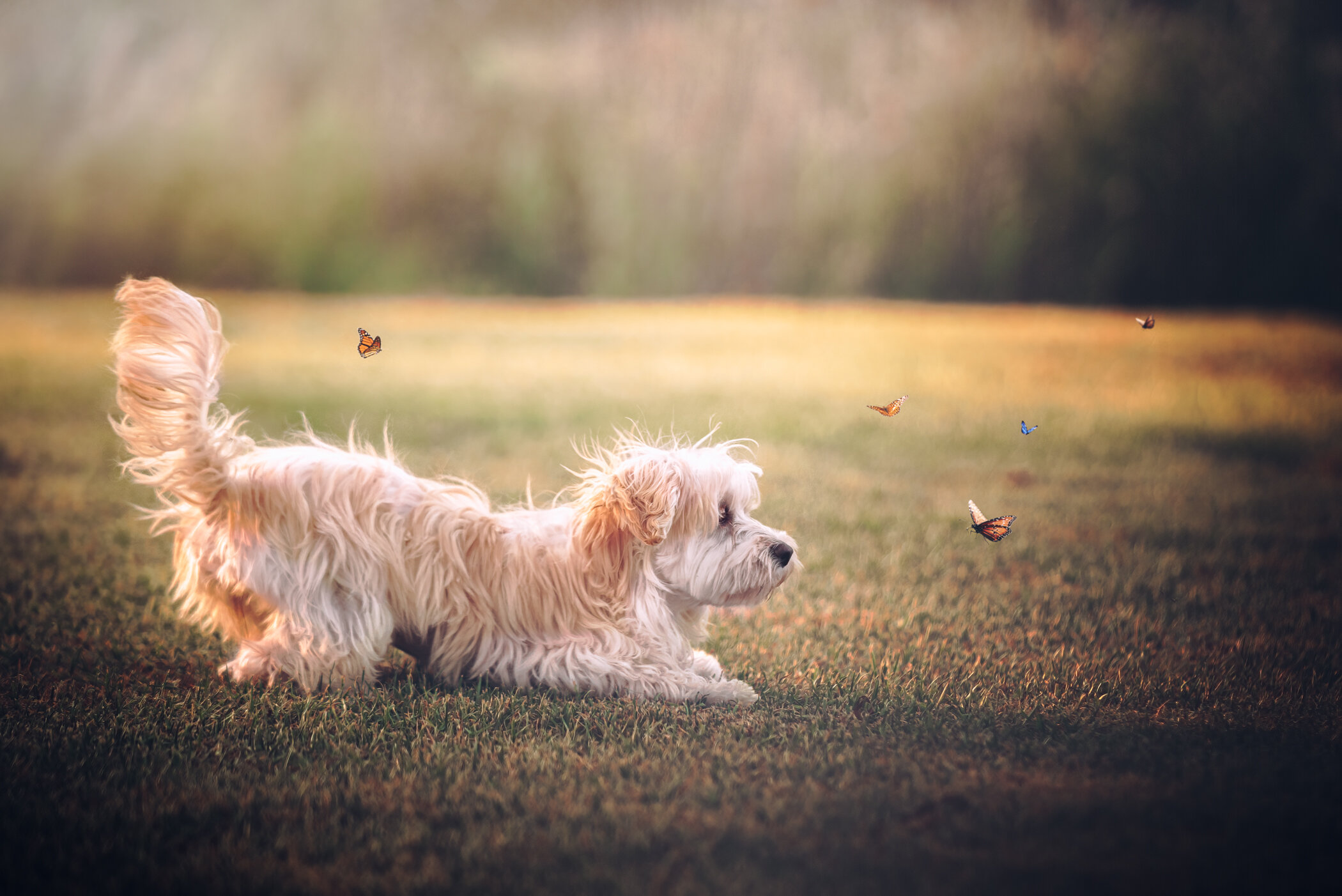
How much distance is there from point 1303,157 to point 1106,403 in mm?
3393

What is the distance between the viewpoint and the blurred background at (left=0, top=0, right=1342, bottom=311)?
1074cm

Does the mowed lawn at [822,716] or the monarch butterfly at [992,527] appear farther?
the monarch butterfly at [992,527]

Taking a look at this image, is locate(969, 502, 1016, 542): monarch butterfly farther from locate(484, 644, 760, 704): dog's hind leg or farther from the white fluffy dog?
locate(484, 644, 760, 704): dog's hind leg

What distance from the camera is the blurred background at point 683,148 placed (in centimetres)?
1074

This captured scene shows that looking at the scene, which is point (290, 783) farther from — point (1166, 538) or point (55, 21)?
point (55, 21)

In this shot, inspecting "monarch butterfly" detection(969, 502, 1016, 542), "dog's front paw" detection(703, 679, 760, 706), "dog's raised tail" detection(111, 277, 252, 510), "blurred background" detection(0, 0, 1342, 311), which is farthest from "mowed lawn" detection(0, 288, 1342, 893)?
"blurred background" detection(0, 0, 1342, 311)

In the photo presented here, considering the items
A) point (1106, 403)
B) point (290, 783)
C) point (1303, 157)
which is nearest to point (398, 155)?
point (1106, 403)

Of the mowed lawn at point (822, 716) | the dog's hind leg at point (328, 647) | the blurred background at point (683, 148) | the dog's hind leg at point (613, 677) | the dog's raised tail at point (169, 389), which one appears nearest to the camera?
the mowed lawn at point (822, 716)

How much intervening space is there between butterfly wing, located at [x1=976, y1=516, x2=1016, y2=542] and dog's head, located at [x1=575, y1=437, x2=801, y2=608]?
615 mm

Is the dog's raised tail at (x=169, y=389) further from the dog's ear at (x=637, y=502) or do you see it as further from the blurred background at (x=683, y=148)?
the blurred background at (x=683, y=148)

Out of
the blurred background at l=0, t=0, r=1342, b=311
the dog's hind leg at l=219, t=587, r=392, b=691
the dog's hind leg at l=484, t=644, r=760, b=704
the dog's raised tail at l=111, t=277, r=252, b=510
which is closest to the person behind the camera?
the dog's raised tail at l=111, t=277, r=252, b=510

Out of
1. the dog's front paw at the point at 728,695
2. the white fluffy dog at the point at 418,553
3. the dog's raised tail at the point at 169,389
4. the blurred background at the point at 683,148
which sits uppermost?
the blurred background at the point at 683,148

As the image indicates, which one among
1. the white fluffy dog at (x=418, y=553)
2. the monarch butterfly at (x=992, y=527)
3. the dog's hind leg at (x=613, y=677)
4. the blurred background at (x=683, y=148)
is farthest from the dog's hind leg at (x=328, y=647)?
the blurred background at (x=683, y=148)

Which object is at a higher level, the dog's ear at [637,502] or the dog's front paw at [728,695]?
the dog's ear at [637,502]
